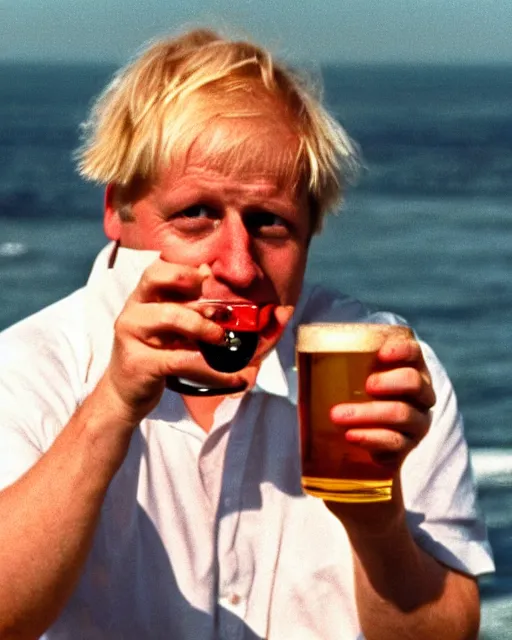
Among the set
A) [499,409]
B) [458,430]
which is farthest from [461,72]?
[458,430]

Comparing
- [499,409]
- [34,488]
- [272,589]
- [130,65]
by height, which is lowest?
[499,409]

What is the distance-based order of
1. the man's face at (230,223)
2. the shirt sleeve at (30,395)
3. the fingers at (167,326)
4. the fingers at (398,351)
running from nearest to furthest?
the fingers at (167,326) < the fingers at (398,351) < the shirt sleeve at (30,395) < the man's face at (230,223)

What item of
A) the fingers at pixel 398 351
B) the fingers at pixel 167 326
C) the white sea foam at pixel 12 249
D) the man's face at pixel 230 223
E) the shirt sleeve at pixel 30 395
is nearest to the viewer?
the fingers at pixel 167 326

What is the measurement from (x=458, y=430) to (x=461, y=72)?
217ft

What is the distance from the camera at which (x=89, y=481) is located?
2.82 m

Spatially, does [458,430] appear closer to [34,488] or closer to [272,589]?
[272,589]

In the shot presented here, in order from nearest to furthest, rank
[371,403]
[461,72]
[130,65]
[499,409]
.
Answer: [371,403] → [130,65] → [499,409] → [461,72]

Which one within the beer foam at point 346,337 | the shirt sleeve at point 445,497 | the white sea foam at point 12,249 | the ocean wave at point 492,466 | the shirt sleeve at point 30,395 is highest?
the beer foam at point 346,337

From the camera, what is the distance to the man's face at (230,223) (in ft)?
10.5

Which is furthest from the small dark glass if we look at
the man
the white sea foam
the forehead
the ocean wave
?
the white sea foam

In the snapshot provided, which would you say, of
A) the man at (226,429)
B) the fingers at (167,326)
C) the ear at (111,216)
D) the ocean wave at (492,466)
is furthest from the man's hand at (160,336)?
the ocean wave at (492,466)

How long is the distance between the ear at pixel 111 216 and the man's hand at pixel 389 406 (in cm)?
92

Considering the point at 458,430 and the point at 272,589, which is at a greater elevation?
the point at 458,430

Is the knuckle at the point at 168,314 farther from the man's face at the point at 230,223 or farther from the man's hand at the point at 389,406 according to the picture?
the man's face at the point at 230,223
